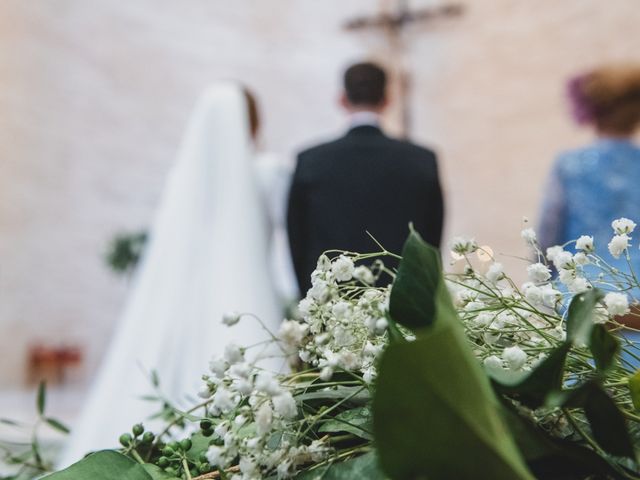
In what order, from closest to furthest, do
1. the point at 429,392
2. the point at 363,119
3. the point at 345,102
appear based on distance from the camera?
the point at 429,392 < the point at 363,119 < the point at 345,102

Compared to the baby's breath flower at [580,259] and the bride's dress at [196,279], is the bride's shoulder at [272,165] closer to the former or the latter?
the bride's dress at [196,279]

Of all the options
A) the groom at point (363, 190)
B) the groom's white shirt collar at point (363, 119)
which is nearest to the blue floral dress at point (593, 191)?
the groom at point (363, 190)

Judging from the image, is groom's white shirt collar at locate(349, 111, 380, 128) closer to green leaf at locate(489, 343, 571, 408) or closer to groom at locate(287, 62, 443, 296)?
groom at locate(287, 62, 443, 296)

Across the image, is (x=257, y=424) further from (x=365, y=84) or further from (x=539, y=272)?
(x=365, y=84)

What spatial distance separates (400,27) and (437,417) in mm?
8328

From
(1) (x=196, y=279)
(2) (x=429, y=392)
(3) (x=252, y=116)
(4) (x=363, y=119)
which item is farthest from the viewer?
(3) (x=252, y=116)

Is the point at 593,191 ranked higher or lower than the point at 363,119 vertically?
lower

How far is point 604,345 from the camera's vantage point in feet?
1.66

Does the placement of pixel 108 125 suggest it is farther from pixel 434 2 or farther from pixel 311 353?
pixel 311 353

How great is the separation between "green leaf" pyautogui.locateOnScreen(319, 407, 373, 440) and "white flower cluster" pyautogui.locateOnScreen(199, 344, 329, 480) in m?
0.02

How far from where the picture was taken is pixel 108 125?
8062 millimetres

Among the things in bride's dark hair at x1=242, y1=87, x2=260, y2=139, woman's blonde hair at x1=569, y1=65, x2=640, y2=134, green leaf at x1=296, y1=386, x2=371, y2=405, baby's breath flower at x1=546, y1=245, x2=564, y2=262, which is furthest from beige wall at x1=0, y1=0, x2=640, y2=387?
green leaf at x1=296, y1=386, x2=371, y2=405

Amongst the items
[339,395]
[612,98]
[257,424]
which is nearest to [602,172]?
[612,98]

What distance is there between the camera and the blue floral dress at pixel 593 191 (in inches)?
113
